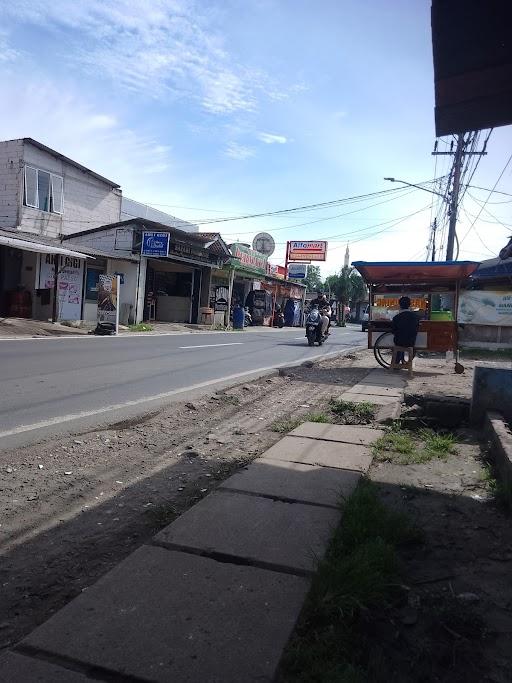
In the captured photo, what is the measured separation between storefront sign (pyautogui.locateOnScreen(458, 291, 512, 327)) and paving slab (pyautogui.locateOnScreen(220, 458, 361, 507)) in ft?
47.0

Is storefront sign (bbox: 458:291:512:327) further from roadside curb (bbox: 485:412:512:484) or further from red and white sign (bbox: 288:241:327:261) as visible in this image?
red and white sign (bbox: 288:241:327:261)

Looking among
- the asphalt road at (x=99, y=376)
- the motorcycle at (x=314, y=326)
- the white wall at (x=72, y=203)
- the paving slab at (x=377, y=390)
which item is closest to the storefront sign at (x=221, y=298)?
the white wall at (x=72, y=203)

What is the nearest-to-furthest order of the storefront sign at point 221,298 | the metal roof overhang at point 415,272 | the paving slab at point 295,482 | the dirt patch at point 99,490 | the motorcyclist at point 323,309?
1. the dirt patch at point 99,490
2. the paving slab at point 295,482
3. the metal roof overhang at point 415,272
4. the motorcyclist at point 323,309
5. the storefront sign at point 221,298

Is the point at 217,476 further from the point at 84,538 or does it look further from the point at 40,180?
the point at 40,180

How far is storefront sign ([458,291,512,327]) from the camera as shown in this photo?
16.4m

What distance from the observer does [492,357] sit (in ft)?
51.4

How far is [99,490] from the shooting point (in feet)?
12.7

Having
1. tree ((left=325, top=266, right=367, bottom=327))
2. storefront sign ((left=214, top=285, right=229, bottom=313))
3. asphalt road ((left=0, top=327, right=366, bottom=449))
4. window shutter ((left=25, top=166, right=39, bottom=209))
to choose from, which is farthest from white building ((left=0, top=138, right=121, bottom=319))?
tree ((left=325, top=266, right=367, bottom=327))

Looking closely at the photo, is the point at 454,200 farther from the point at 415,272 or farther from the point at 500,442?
the point at 500,442

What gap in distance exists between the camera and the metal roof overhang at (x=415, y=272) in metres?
10.4

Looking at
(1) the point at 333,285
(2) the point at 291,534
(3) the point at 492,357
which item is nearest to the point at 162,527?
(2) the point at 291,534

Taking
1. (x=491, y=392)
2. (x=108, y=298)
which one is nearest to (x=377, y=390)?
A: (x=491, y=392)

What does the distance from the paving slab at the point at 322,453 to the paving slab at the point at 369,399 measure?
89.6 inches

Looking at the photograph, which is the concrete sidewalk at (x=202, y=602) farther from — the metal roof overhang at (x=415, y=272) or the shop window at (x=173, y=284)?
the shop window at (x=173, y=284)
